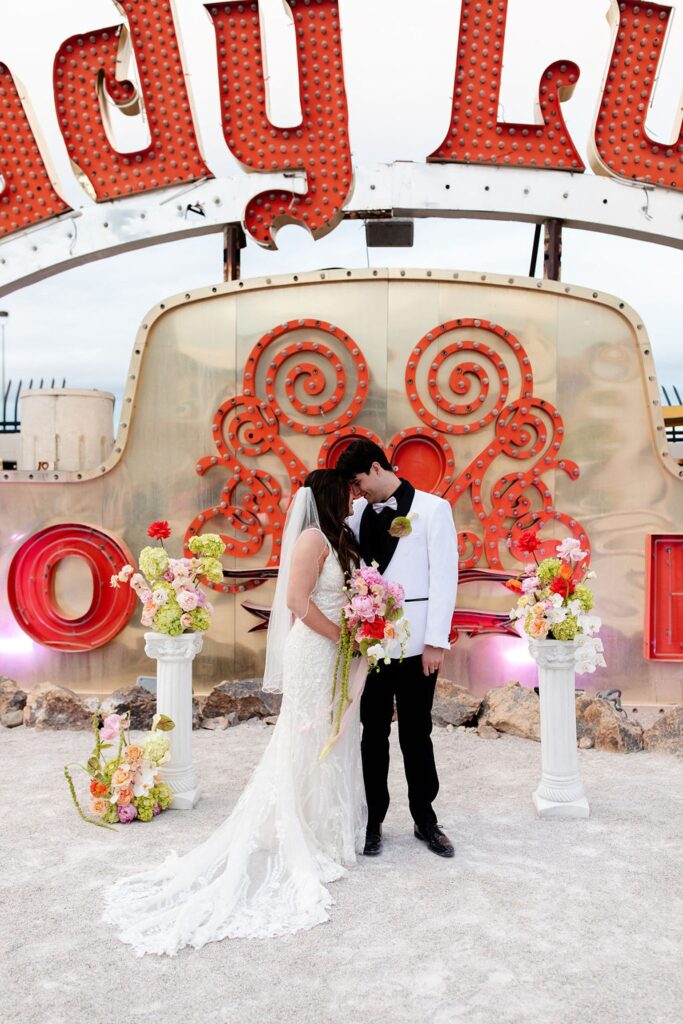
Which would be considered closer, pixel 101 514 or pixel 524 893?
pixel 524 893

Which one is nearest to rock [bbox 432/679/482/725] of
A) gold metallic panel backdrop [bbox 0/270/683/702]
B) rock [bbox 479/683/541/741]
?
rock [bbox 479/683/541/741]

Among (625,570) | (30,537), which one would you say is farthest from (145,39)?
(625,570)

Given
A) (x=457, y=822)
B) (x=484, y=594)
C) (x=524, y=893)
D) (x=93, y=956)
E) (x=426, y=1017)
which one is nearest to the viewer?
(x=426, y=1017)

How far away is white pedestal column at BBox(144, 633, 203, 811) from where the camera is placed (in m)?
4.76

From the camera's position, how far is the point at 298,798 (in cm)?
384

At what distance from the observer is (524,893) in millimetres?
3576

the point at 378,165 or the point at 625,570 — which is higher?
the point at 378,165

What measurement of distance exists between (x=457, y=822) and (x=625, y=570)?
9.87 ft

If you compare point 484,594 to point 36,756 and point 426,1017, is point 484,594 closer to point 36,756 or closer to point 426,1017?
point 36,756

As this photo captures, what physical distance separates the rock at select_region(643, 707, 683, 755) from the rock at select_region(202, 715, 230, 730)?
2.91m

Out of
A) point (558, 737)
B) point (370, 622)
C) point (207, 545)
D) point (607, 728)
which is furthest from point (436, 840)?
point (607, 728)

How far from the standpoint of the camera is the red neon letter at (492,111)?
6789 millimetres

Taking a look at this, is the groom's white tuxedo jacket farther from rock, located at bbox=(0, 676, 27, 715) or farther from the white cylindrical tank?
the white cylindrical tank

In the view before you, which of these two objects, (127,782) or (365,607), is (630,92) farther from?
(127,782)
